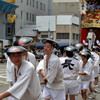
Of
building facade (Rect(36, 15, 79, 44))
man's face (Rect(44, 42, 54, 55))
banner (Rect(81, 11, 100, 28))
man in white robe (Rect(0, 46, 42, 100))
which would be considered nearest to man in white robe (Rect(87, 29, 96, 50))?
banner (Rect(81, 11, 100, 28))

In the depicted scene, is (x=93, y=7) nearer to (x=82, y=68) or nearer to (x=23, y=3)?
(x=82, y=68)

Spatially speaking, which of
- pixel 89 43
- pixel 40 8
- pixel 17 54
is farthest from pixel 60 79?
pixel 40 8

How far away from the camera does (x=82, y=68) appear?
336 inches

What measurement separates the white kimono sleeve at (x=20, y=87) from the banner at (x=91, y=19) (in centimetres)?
2114

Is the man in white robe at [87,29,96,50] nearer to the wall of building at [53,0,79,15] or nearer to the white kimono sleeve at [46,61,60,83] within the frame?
the white kimono sleeve at [46,61,60,83]

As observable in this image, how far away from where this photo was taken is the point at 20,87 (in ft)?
14.4

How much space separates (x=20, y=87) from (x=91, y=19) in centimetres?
2148

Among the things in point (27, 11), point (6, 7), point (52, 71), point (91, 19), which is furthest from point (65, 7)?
point (52, 71)

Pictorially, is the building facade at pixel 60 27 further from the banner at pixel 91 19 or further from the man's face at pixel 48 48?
the man's face at pixel 48 48

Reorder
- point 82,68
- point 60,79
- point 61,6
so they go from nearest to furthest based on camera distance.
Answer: point 60,79, point 82,68, point 61,6

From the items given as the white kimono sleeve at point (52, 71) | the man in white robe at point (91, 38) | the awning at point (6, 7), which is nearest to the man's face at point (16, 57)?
the white kimono sleeve at point (52, 71)

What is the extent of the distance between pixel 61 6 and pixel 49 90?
60105 millimetres

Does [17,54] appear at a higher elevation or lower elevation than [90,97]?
higher

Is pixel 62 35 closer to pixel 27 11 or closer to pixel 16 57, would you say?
pixel 27 11
